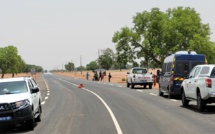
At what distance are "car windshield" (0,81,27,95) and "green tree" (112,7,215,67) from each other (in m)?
50.9

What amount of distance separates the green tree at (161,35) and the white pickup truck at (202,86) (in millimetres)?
44265

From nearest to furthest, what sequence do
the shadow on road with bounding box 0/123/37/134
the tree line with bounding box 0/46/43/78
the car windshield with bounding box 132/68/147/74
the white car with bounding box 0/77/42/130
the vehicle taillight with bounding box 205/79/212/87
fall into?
1. the white car with bounding box 0/77/42/130
2. the shadow on road with bounding box 0/123/37/134
3. the vehicle taillight with bounding box 205/79/212/87
4. the car windshield with bounding box 132/68/147/74
5. the tree line with bounding box 0/46/43/78

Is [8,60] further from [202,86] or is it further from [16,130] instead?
[16,130]

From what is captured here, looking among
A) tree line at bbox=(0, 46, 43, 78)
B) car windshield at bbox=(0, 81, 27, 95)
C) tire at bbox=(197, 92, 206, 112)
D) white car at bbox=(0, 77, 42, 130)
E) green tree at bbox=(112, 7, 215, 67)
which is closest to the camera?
white car at bbox=(0, 77, 42, 130)

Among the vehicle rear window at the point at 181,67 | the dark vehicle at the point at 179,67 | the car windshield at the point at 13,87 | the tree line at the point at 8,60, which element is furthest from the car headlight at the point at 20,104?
the tree line at the point at 8,60

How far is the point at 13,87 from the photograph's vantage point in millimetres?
12891

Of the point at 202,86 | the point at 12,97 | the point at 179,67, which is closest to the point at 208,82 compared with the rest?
the point at 202,86

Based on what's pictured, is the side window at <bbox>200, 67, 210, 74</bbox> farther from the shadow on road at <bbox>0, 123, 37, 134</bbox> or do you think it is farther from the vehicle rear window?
the shadow on road at <bbox>0, 123, 37, 134</bbox>

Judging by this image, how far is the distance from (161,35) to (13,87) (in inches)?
2215

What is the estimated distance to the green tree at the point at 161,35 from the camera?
209 feet

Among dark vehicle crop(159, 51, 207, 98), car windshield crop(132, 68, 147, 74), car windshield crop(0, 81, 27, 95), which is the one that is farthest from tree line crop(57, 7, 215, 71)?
car windshield crop(0, 81, 27, 95)

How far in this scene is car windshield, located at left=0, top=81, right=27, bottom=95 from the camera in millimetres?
12562

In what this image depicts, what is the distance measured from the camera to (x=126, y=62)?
68.8 m

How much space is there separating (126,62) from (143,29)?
6521 millimetres
